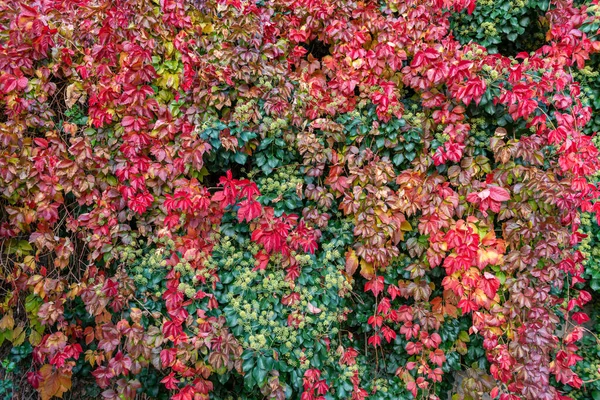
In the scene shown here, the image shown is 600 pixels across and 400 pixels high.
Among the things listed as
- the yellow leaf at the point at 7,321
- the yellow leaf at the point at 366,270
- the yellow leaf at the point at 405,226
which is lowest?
the yellow leaf at the point at 7,321

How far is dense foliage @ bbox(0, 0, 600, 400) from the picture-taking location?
6.41 ft

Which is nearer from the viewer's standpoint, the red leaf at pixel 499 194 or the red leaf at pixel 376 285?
the red leaf at pixel 499 194

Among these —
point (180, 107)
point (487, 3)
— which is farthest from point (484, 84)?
point (180, 107)

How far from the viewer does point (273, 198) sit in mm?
2061

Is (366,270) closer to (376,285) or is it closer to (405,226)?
(376,285)

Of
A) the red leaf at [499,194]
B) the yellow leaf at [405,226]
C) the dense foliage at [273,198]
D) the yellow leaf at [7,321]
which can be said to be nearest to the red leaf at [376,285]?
the dense foliage at [273,198]

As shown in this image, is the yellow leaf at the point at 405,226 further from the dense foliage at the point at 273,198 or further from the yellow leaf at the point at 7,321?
the yellow leaf at the point at 7,321

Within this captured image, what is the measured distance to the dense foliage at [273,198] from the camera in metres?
1.96

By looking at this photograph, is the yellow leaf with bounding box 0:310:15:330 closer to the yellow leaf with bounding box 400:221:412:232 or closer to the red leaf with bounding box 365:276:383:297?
the red leaf with bounding box 365:276:383:297

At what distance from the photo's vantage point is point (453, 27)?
8.52 feet

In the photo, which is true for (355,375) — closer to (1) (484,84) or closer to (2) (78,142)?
(1) (484,84)

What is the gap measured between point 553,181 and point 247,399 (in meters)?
1.80

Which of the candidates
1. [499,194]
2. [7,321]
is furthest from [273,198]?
[7,321]

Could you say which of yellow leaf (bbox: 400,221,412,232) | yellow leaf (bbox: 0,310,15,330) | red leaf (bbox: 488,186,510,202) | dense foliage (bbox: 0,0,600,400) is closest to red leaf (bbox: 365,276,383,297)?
dense foliage (bbox: 0,0,600,400)
